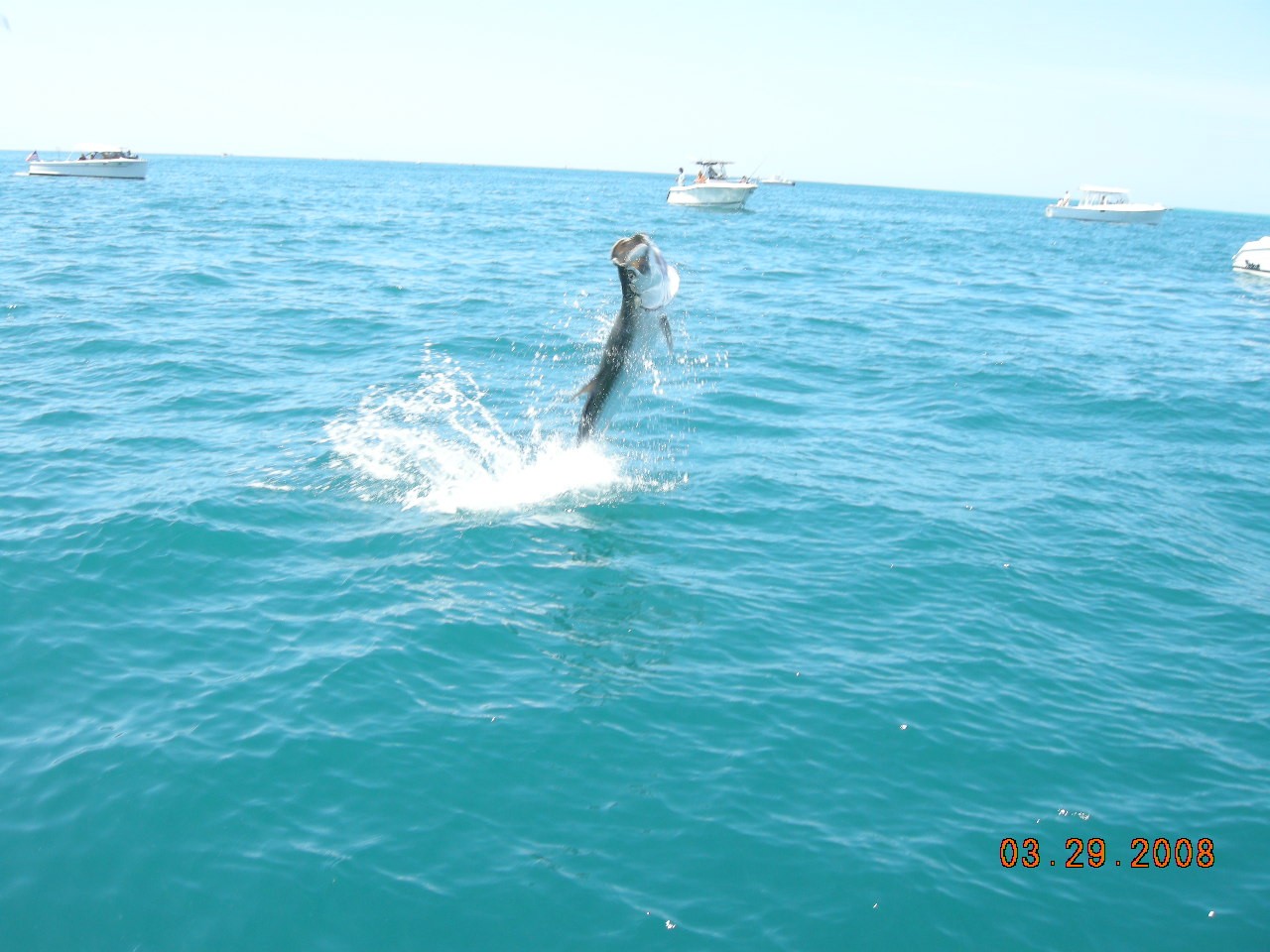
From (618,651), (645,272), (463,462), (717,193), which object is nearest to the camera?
(618,651)

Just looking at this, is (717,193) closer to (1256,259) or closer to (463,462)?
(1256,259)

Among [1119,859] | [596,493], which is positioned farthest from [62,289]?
[1119,859]

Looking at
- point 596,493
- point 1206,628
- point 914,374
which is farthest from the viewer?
point 914,374

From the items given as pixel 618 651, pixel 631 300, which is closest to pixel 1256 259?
pixel 631 300

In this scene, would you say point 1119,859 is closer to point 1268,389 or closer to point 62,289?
point 1268,389

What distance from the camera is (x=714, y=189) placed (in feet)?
272

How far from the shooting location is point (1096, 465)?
18.1 m

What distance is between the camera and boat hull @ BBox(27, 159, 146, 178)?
263 feet

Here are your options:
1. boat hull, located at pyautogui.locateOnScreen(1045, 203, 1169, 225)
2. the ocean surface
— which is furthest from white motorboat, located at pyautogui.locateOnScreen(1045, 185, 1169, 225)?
the ocean surface

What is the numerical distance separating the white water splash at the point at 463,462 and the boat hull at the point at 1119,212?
107 m

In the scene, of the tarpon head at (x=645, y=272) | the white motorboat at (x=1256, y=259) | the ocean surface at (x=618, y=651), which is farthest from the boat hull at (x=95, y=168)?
the white motorboat at (x=1256, y=259)

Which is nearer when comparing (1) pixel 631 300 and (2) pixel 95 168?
(1) pixel 631 300

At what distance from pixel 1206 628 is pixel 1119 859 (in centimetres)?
555

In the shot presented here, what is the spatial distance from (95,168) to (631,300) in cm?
8823
